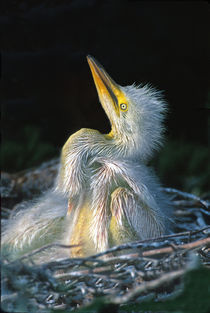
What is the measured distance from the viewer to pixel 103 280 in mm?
728

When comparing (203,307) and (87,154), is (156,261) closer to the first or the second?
(203,307)

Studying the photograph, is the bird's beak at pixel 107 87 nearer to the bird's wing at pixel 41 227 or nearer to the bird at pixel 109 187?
the bird at pixel 109 187

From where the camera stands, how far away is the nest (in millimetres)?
619

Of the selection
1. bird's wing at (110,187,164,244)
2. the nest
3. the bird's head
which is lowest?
the nest

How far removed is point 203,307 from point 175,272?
0.24 feet

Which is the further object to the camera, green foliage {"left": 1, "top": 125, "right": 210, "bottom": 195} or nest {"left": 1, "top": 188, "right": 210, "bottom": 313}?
green foliage {"left": 1, "top": 125, "right": 210, "bottom": 195}

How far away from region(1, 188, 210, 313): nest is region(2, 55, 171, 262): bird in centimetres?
8

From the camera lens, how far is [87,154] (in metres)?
0.88

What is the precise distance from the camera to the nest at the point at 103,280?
2.03 ft

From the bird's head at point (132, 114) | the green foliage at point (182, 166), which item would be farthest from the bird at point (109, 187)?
the green foliage at point (182, 166)

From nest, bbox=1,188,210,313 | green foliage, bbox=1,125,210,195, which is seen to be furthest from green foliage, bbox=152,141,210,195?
nest, bbox=1,188,210,313

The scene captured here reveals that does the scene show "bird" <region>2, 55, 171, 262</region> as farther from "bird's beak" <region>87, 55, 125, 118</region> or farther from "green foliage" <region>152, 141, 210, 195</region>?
"green foliage" <region>152, 141, 210, 195</region>

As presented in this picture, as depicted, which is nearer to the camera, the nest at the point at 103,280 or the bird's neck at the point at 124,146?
the nest at the point at 103,280

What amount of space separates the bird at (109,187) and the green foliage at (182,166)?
51cm
